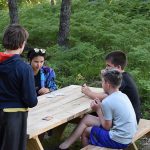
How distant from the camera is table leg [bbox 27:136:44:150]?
14.7 ft

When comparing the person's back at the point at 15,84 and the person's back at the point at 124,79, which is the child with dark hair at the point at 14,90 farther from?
the person's back at the point at 124,79

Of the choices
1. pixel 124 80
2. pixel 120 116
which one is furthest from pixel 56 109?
pixel 124 80

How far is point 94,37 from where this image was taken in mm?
12062

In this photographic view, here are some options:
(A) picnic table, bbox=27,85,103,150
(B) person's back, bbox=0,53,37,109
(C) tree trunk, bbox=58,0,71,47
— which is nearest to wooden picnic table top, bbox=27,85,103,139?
(A) picnic table, bbox=27,85,103,150

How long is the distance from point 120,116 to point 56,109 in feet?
2.85

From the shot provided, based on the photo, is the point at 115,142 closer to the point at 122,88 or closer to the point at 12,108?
the point at 122,88

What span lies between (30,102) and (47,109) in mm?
1180

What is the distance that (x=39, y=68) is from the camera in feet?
20.7

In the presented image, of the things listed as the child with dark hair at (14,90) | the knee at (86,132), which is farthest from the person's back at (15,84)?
the knee at (86,132)

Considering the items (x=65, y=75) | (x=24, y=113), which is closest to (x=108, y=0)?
(x=65, y=75)

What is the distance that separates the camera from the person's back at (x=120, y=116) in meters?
4.86

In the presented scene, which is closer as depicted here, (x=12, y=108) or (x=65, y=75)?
(x=12, y=108)

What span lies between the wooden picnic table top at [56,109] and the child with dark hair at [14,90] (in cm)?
23

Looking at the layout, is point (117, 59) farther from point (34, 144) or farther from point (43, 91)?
point (34, 144)
